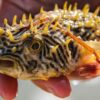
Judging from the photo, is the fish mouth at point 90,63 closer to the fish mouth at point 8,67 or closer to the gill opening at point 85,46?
the gill opening at point 85,46

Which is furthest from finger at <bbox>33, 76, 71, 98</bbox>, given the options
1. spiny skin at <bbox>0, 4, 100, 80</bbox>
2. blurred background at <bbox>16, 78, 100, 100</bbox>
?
blurred background at <bbox>16, 78, 100, 100</bbox>

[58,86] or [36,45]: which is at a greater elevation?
[36,45]

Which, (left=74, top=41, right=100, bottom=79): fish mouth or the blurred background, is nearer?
(left=74, top=41, right=100, bottom=79): fish mouth

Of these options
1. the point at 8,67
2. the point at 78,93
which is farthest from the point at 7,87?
the point at 78,93

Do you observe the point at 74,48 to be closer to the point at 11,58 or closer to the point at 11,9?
the point at 11,58

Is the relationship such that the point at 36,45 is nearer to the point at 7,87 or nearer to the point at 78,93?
the point at 7,87

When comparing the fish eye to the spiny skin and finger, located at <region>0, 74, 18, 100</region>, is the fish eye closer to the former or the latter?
the spiny skin
